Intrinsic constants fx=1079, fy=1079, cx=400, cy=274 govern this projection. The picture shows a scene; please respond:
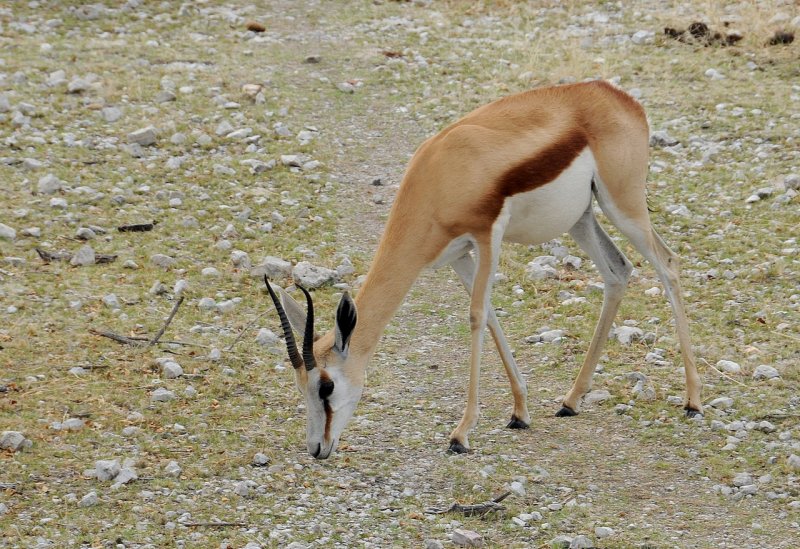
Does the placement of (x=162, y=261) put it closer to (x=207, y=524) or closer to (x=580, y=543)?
(x=207, y=524)

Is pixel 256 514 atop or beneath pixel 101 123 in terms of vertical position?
atop

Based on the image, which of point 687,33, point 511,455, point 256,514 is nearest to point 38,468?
point 256,514

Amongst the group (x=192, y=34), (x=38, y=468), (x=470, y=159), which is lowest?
(x=192, y=34)

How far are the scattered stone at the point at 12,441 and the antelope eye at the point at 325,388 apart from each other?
189 centimetres

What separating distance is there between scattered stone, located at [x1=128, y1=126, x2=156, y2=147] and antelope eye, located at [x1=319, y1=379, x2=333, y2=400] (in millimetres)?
6523

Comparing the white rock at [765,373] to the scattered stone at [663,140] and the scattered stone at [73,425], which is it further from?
the scattered stone at [663,140]

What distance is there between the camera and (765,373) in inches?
300

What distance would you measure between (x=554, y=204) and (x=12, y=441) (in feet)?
12.3

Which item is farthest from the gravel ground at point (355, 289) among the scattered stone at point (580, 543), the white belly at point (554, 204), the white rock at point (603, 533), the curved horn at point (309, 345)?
the white belly at point (554, 204)

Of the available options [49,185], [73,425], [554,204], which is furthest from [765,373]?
[49,185]

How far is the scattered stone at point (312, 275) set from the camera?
366 inches

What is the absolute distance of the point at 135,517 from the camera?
600cm

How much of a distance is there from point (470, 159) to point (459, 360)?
203 cm

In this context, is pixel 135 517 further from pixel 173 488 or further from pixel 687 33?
pixel 687 33
